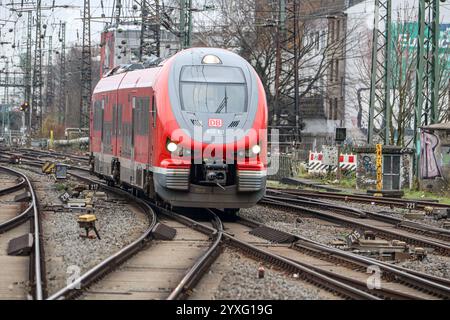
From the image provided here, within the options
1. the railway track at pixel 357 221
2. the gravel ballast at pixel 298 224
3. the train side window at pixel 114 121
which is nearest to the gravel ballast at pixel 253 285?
the gravel ballast at pixel 298 224

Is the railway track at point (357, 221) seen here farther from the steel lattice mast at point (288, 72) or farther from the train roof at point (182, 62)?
the steel lattice mast at point (288, 72)

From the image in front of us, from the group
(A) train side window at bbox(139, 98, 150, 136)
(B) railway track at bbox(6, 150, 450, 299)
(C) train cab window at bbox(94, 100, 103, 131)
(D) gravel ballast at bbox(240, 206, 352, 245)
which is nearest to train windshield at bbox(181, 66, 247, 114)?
(A) train side window at bbox(139, 98, 150, 136)

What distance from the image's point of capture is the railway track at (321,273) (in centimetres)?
1014

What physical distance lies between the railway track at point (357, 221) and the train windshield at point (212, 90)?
3.04m

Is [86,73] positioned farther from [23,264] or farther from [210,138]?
[23,264]

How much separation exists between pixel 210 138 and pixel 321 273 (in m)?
6.92

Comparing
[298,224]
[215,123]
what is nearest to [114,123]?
[215,123]

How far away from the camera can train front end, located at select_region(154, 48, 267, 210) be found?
1819 cm

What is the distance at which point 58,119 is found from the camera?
98562 millimetres

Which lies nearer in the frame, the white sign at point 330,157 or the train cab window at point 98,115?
the train cab window at point 98,115

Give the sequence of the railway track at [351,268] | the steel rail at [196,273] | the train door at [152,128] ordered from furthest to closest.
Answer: the train door at [152,128], the railway track at [351,268], the steel rail at [196,273]
